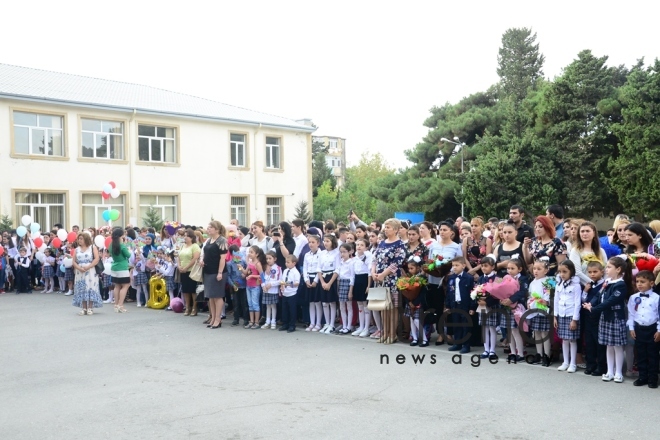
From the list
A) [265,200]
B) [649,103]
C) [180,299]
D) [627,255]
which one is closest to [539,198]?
[649,103]

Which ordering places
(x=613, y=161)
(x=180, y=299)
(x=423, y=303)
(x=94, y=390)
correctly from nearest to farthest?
Answer: (x=94, y=390), (x=423, y=303), (x=180, y=299), (x=613, y=161)

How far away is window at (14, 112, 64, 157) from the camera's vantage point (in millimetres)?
27047

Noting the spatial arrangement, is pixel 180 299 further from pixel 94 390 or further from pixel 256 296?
pixel 94 390

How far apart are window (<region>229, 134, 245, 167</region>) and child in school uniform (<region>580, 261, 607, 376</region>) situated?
28.2 m

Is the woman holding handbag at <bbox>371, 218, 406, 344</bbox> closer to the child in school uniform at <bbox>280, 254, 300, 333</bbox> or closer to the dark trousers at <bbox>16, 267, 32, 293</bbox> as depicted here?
the child in school uniform at <bbox>280, 254, 300, 333</bbox>

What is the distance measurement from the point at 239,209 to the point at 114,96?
8.67 metres

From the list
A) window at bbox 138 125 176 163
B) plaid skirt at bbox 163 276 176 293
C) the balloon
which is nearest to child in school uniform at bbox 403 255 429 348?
plaid skirt at bbox 163 276 176 293

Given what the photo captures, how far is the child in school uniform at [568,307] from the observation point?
8.16 meters

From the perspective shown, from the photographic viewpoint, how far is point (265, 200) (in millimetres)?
36281

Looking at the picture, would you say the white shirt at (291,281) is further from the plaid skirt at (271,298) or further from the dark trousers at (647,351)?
the dark trousers at (647,351)

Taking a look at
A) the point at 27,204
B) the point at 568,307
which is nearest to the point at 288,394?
the point at 568,307

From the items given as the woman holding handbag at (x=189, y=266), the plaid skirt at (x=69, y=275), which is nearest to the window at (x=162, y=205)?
the plaid skirt at (x=69, y=275)

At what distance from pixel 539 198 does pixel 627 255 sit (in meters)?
29.2

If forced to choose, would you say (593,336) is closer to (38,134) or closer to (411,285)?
(411,285)
